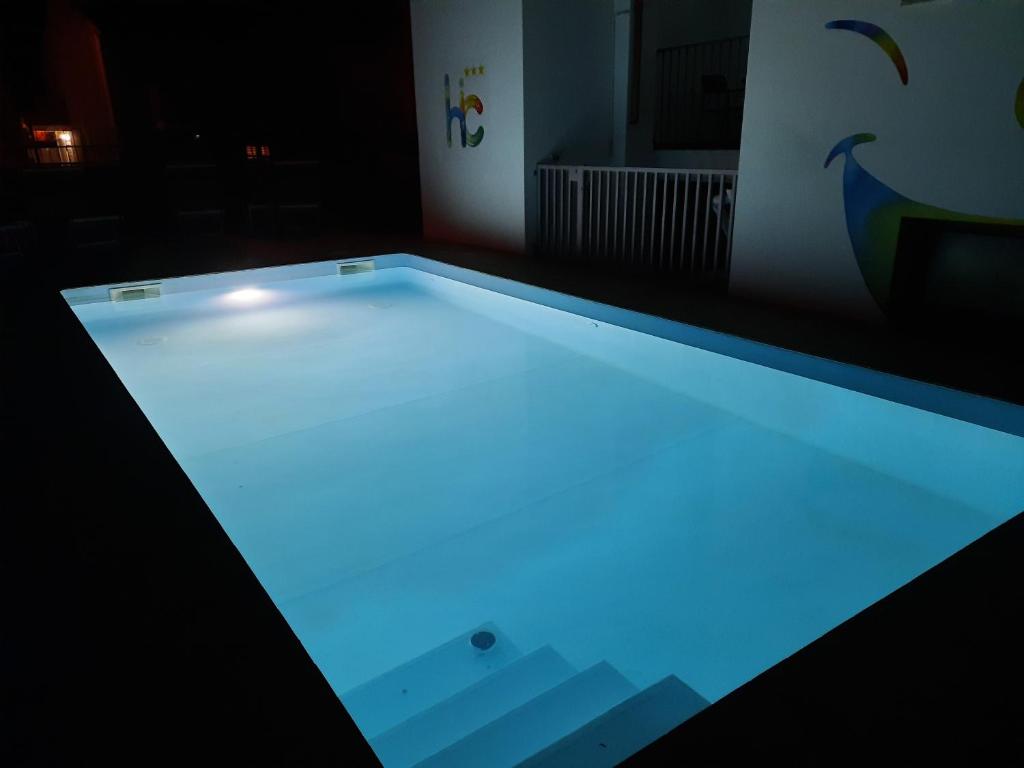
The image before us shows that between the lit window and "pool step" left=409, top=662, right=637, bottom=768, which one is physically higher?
the lit window

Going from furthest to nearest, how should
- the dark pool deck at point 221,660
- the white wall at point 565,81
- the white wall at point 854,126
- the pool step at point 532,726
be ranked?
the white wall at point 565,81, the white wall at point 854,126, the pool step at point 532,726, the dark pool deck at point 221,660

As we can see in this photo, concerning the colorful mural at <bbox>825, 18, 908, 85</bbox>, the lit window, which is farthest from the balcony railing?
the colorful mural at <bbox>825, 18, 908, 85</bbox>

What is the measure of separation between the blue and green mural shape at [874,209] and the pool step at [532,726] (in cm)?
285

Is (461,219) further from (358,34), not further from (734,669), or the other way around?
(734,669)

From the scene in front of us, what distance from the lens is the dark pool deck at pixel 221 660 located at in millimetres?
1107

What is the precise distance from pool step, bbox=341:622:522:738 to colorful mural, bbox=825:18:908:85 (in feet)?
10.6

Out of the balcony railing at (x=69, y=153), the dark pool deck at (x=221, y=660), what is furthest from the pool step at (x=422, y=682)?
the balcony railing at (x=69, y=153)

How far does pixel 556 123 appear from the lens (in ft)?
19.6

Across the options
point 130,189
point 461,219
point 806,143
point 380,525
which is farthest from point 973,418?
point 130,189

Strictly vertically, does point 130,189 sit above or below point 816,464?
above

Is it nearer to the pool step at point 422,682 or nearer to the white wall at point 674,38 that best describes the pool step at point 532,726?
the pool step at point 422,682

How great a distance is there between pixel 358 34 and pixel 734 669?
8.70m

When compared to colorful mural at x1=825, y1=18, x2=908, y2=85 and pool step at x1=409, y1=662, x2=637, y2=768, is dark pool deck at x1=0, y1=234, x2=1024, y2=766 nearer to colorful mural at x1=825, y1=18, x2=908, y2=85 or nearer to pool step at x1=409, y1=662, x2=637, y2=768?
pool step at x1=409, y1=662, x2=637, y2=768

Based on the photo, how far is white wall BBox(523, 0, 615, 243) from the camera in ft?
18.6
